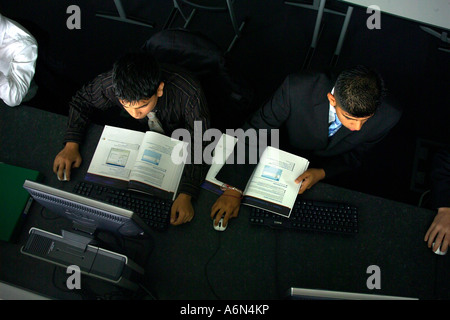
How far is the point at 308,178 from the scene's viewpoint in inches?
56.9

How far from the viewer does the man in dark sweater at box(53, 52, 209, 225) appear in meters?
1.29

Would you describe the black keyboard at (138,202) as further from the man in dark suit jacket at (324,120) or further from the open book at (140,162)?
the man in dark suit jacket at (324,120)

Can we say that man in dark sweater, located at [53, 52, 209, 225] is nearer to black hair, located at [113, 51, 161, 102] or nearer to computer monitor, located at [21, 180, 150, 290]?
black hair, located at [113, 51, 161, 102]

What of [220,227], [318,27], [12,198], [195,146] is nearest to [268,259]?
[220,227]

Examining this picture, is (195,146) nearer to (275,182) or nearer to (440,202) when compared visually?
(275,182)

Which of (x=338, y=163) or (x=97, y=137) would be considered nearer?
(x=97, y=137)

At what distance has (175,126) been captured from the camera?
171cm

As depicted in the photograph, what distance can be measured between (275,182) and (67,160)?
0.90 m

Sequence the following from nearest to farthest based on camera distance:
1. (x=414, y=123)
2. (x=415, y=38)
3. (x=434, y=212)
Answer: (x=434, y=212), (x=414, y=123), (x=415, y=38)

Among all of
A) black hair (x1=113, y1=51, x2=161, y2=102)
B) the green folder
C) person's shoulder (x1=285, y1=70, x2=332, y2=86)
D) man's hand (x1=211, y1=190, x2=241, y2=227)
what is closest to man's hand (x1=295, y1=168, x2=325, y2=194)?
man's hand (x1=211, y1=190, x2=241, y2=227)

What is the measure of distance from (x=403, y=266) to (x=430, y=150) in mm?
779

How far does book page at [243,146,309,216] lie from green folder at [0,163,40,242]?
0.92 metres
